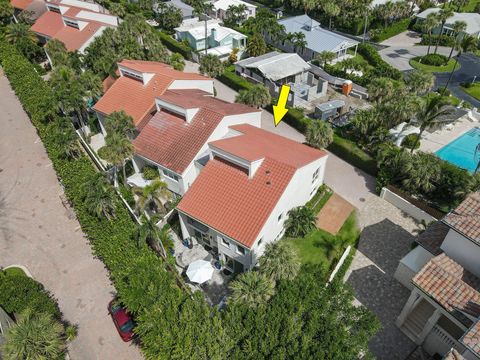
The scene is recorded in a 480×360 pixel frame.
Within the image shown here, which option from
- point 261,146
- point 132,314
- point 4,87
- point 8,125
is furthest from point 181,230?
point 4,87

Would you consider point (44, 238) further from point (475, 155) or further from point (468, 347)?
point (475, 155)

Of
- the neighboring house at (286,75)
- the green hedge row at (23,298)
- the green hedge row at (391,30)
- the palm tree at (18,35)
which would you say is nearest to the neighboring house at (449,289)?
the green hedge row at (23,298)

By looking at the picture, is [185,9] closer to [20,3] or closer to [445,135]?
[20,3]

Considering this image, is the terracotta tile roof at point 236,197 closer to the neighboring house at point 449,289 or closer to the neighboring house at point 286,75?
the neighboring house at point 449,289

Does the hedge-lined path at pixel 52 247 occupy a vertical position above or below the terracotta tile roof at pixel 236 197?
below

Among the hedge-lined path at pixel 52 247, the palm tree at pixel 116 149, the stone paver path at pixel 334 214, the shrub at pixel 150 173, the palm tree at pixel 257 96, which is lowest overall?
the hedge-lined path at pixel 52 247

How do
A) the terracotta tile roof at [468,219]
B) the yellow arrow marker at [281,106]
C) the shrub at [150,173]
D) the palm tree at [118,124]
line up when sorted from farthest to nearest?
1. the yellow arrow marker at [281,106]
2. the shrub at [150,173]
3. the palm tree at [118,124]
4. the terracotta tile roof at [468,219]

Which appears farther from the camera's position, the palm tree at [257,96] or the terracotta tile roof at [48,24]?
the terracotta tile roof at [48,24]
